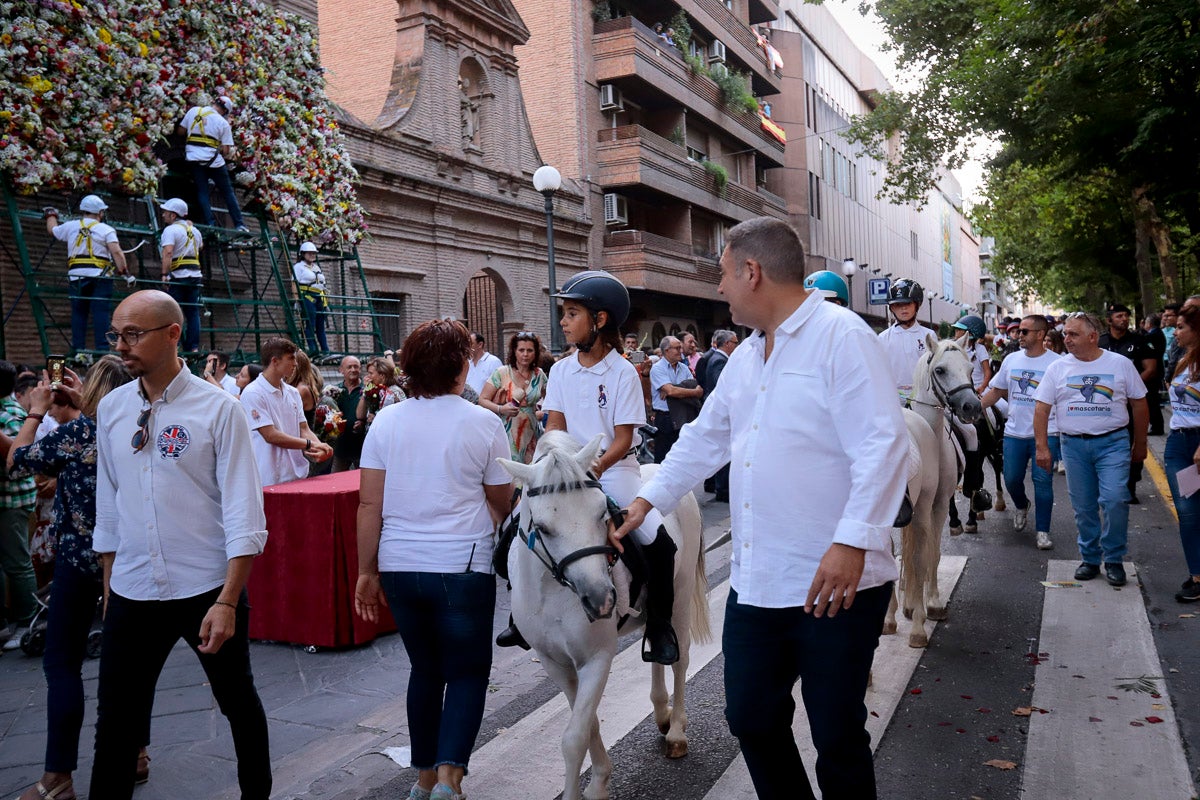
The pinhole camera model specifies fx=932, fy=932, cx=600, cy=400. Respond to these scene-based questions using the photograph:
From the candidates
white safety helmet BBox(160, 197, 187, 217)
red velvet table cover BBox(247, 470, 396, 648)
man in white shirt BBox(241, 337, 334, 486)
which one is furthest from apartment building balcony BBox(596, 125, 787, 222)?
red velvet table cover BBox(247, 470, 396, 648)

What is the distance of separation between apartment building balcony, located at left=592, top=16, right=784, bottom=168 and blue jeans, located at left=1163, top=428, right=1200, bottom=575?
70.9ft

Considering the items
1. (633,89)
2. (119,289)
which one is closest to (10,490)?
(119,289)

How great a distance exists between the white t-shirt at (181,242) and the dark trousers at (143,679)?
8.60 metres

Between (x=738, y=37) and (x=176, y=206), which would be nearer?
(x=176, y=206)

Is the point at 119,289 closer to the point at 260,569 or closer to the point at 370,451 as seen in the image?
the point at 260,569

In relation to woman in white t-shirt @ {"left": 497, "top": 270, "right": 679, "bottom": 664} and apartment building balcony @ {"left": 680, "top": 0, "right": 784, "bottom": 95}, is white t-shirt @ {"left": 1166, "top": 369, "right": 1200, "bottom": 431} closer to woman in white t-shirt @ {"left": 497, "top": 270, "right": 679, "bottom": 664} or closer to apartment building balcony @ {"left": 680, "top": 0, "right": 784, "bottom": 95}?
woman in white t-shirt @ {"left": 497, "top": 270, "right": 679, "bottom": 664}

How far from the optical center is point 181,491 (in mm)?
3369

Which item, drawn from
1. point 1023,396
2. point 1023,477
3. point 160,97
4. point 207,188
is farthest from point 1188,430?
point 207,188

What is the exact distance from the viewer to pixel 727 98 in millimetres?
32906

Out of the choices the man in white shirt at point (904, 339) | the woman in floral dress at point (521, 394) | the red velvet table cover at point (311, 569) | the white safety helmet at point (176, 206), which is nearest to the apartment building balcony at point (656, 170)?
the white safety helmet at point (176, 206)

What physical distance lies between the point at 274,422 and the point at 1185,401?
21.6ft

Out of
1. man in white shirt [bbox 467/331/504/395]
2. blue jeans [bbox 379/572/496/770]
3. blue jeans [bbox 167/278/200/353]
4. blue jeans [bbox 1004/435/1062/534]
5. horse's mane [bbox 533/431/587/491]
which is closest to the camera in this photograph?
horse's mane [bbox 533/431/587/491]

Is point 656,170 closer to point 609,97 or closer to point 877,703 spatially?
point 609,97

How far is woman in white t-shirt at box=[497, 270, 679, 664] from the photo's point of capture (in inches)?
169
